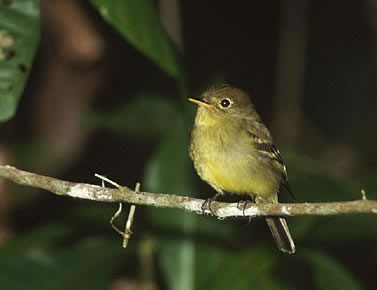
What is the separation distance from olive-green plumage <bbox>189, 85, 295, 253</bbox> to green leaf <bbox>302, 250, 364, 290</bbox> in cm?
22

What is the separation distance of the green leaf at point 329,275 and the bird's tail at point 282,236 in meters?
0.21

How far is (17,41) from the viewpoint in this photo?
401 centimetres

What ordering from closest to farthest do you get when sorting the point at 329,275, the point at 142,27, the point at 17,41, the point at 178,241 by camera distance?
the point at 142,27, the point at 17,41, the point at 329,275, the point at 178,241

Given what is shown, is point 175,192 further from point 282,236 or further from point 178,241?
point 282,236

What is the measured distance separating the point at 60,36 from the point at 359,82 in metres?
2.93

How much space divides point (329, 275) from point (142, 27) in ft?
5.48

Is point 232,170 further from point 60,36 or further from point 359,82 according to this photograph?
point 359,82

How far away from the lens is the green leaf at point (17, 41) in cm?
395

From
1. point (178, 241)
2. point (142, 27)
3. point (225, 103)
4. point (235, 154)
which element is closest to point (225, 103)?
point (225, 103)

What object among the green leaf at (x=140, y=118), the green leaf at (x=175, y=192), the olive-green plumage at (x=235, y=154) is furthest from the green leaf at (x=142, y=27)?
the green leaf at (x=140, y=118)

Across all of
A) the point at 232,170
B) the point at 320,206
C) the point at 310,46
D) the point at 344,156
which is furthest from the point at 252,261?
the point at 310,46

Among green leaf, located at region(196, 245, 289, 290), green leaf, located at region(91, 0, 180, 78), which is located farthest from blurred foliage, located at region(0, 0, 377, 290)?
green leaf, located at region(91, 0, 180, 78)

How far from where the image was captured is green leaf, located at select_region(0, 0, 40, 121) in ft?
13.0

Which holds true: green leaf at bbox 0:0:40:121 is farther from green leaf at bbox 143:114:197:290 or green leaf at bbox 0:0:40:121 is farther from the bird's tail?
the bird's tail
